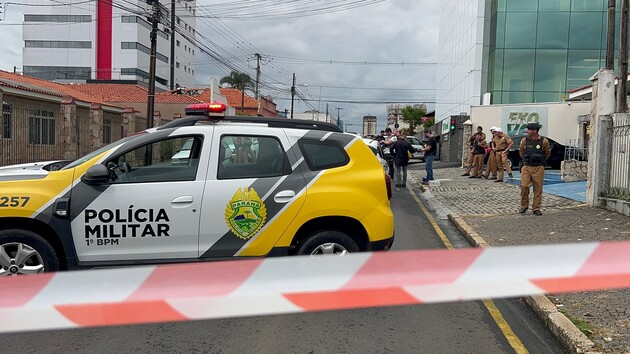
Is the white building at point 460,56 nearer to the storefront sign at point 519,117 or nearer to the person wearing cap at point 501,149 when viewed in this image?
the storefront sign at point 519,117

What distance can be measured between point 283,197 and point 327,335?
132 centimetres

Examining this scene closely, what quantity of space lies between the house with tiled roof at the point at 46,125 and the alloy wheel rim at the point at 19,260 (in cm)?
1253

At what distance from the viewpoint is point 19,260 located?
14.5 feet

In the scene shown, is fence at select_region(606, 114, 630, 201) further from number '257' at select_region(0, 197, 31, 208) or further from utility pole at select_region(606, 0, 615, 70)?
number '257' at select_region(0, 197, 31, 208)

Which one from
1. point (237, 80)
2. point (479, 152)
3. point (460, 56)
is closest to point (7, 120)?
point (479, 152)

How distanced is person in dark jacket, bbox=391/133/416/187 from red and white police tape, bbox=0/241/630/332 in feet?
40.4

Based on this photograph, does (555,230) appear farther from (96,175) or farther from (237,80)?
(237,80)

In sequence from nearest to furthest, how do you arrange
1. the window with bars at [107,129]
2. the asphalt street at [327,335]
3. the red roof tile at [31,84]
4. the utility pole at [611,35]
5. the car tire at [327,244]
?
the asphalt street at [327,335] < the car tire at [327,244] < the utility pole at [611,35] < the red roof tile at [31,84] < the window with bars at [107,129]

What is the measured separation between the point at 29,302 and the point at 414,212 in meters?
9.40

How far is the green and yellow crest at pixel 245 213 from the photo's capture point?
4.64 metres

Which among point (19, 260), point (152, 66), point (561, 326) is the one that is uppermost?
point (152, 66)

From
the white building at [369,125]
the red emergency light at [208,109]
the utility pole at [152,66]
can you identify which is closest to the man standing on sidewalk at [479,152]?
the utility pole at [152,66]

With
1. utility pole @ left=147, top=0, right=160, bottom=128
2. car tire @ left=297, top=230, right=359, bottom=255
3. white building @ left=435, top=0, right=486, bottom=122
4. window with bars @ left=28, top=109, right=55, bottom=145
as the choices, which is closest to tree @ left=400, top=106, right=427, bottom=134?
white building @ left=435, top=0, right=486, bottom=122

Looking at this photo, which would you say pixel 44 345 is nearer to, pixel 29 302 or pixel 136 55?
pixel 29 302
